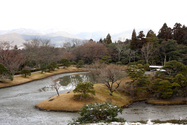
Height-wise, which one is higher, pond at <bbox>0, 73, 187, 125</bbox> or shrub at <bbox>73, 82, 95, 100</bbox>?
shrub at <bbox>73, 82, 95, 100</bbox>

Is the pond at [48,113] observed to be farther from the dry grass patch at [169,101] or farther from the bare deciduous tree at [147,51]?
the bare deciduous tree at [147,51]

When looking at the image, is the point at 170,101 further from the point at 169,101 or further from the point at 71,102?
the point at 71,102

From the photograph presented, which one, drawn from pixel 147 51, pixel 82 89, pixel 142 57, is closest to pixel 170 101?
pixel 82 89

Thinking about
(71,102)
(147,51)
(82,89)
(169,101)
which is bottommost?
(169,101)

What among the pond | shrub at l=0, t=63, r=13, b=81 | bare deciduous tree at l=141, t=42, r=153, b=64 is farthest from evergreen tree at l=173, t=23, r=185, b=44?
shrub at l=0, t=63, r=13, b=81

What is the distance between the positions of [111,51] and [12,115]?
38105 mm

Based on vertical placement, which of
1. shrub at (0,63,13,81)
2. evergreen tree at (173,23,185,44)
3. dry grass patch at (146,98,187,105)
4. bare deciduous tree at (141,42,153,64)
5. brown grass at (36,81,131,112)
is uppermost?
evergreen tree at (173,23,185,44)

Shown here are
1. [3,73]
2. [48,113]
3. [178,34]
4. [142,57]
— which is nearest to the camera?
[48,113]

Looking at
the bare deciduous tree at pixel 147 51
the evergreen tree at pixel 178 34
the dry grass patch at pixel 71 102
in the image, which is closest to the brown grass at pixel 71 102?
the dry grass patch at pixel 71 102

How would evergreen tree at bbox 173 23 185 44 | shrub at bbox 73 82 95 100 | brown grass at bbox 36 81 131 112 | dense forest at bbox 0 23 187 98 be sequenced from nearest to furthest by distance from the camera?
brown grass at bbox 36 81 131 112 → shrub at bbox 73 82 95 100 → dense forest at bbox 0 23 187 98 → evergreen tree at bbox 173 23 185 44

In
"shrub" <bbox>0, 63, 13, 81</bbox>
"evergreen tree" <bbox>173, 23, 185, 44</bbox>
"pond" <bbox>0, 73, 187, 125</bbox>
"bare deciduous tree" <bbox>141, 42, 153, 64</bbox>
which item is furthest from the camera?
"evergreen tree" <bbox>173, 23, 185, 44</bbox>

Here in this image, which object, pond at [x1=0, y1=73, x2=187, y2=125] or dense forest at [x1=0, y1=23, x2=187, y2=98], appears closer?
pond at [x1=0, y1=73, x2=187, y2=125]

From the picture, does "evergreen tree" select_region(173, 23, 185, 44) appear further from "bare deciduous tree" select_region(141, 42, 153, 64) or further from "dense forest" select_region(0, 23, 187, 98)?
"bare deciduous tree" select_region(141, 42, 153, 64)

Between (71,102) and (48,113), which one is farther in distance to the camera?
(71,102)
